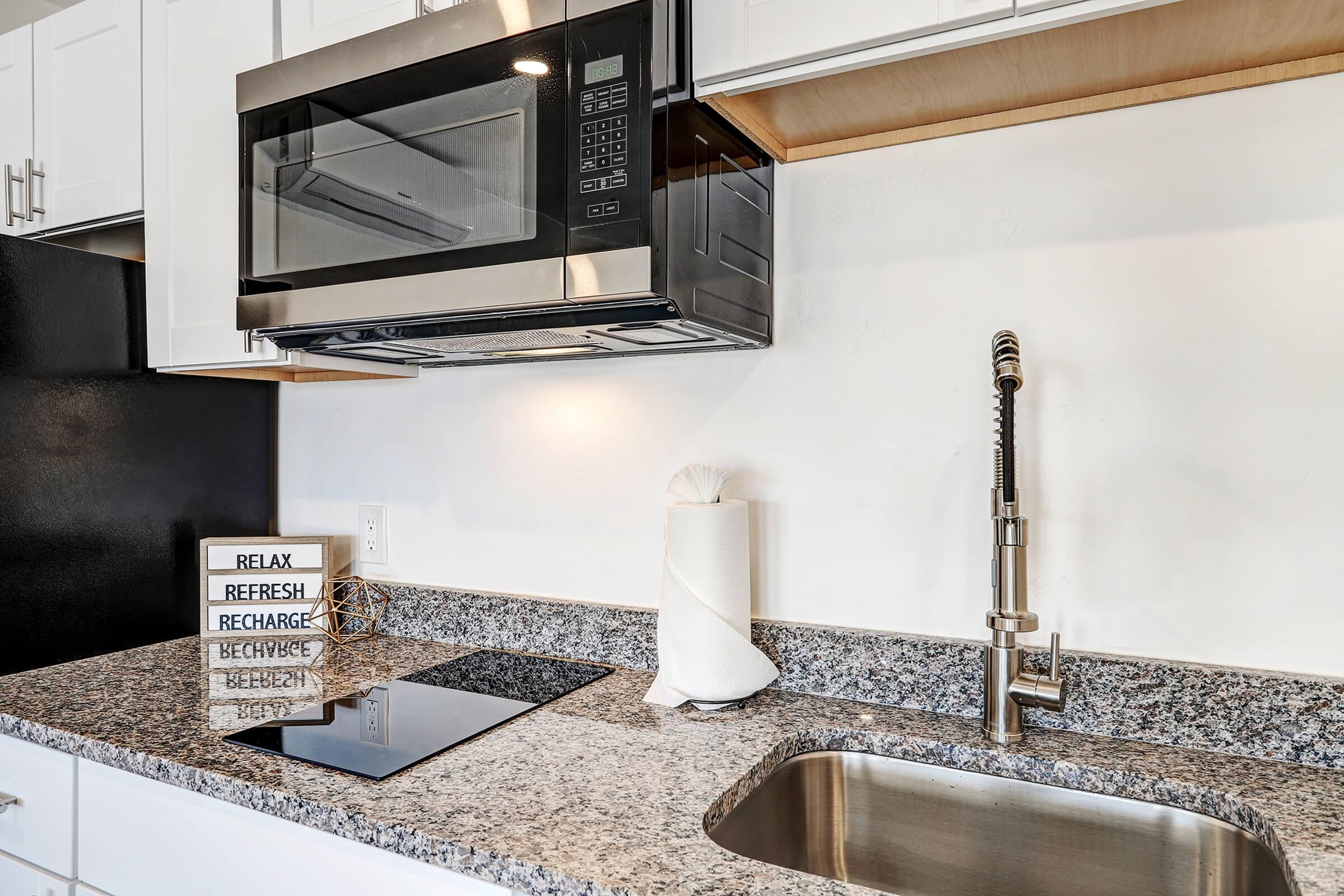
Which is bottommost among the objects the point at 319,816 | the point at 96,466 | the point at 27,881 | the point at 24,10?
the point at 27,881

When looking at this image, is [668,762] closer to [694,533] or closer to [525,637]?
[694,533]

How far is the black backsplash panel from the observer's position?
130 centimetres

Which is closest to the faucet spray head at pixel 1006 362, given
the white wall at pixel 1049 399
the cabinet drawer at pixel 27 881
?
the white wall at pixel 1049 399

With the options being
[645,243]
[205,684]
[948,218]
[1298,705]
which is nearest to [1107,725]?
[1298,705]

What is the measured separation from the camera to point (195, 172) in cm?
136

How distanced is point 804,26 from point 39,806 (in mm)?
1358

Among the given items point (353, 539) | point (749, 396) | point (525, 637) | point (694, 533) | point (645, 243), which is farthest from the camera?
point (353, 539)

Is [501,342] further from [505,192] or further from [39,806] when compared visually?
[39,806]

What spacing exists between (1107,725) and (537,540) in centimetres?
89

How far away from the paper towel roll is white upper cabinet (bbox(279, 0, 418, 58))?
2.63 feet

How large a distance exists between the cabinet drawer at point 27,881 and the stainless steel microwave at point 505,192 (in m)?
0.77

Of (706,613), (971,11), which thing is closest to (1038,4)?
(971,11)

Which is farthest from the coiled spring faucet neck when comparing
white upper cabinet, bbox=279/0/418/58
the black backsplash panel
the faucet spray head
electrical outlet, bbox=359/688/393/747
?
the black backsplash panel

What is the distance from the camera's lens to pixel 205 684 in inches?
48.3
